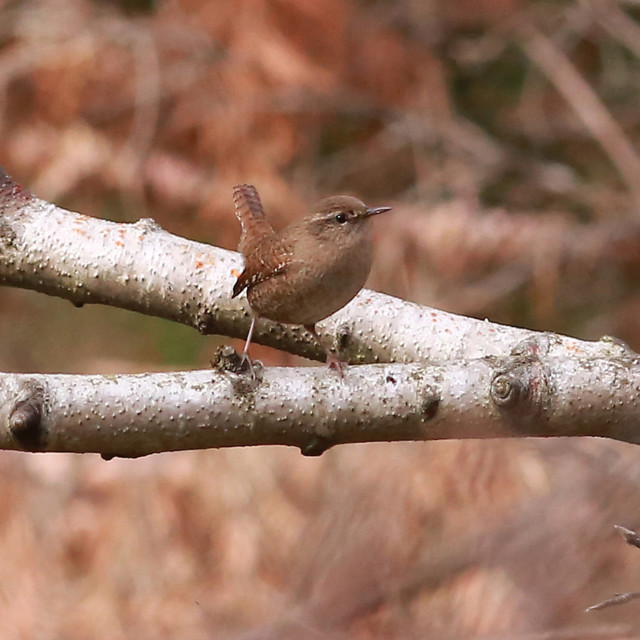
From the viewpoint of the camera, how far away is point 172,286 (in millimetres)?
2258

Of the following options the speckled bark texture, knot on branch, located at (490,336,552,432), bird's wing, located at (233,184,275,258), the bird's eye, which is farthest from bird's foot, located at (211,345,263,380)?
bird's wing, located at (233,184,275,258)

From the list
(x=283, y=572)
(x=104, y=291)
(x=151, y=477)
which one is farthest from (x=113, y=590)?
(x=104, y=291)

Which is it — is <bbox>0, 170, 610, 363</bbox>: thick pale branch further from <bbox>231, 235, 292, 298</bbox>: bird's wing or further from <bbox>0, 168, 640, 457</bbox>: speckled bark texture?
<bbox>0, 168, 640, 457</bbox>: speckled bark texture

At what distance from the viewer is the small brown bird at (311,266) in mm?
2232

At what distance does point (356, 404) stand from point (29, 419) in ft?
1.79

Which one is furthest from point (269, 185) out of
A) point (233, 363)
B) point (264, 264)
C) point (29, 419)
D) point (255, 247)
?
point (29, 419)

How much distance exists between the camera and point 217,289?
2309 millimetres

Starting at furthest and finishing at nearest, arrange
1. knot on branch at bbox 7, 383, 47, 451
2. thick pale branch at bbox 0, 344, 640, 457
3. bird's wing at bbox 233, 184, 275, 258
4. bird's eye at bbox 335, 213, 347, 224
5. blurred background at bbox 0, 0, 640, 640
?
blurred background at bbox 0, 0, 640, 640, bird's wing at bbox 233, 184, 275, 258, bird's eye at bbox 335, 213, 347, 224, thick pale branch at bbox 0, 344, 640, 457, knot on branch at bbox 7, 383, 47, 451

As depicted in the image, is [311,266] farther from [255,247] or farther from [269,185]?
[269,185]

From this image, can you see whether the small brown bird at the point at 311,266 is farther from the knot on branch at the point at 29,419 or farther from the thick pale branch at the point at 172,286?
the knot on branch at the point at 29,419

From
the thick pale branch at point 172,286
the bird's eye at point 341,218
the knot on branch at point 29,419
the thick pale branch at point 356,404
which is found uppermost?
the bird's eye at point 341,218

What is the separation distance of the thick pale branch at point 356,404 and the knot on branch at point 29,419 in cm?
4

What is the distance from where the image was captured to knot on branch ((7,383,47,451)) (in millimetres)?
1581

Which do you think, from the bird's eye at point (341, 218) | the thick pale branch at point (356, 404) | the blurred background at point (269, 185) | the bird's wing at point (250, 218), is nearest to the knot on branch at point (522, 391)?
the thick pale branch at point (356, 404)
